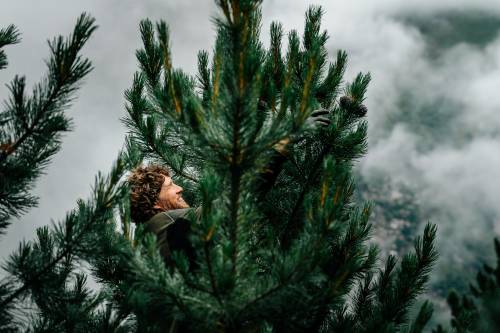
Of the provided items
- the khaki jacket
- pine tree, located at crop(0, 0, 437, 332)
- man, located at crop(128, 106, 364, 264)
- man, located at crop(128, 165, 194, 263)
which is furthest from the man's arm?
man, located at crop(128, 165, 194, 263)

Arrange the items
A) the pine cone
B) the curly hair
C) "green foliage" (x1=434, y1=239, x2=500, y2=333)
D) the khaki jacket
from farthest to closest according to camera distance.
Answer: the pine cone < the curly hair < the khaki jacket < "green foliage" (x1=434, y1=239, x2=500, y2=333)

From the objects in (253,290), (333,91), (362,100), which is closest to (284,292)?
(253,290)

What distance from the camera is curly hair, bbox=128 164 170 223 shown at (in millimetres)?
3340

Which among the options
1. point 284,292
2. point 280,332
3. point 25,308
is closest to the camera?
point 284,292

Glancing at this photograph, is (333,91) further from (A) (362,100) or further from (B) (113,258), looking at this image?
(B) (113,258)

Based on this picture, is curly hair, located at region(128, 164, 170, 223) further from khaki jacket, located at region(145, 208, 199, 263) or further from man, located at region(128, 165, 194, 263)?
khaki jacket, located at region(145, 208, 199, 263)

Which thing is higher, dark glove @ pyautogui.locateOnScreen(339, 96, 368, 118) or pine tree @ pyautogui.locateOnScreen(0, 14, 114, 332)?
dark glove @ pyautogui.locateOnScreen(339, 96, 368, 118)

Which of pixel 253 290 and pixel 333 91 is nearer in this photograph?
pixel 253 290

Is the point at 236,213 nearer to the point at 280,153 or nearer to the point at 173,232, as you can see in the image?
the point at 280,153

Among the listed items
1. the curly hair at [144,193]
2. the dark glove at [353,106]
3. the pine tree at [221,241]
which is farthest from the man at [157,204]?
the dark glove at [353,106]

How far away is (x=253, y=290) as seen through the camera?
216 centimetres

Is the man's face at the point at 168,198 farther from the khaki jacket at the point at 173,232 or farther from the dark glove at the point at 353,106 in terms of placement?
the dark glove at the point at 353,106

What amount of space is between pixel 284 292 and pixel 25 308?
1381 millimetres

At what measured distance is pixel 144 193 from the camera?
3371 mm
